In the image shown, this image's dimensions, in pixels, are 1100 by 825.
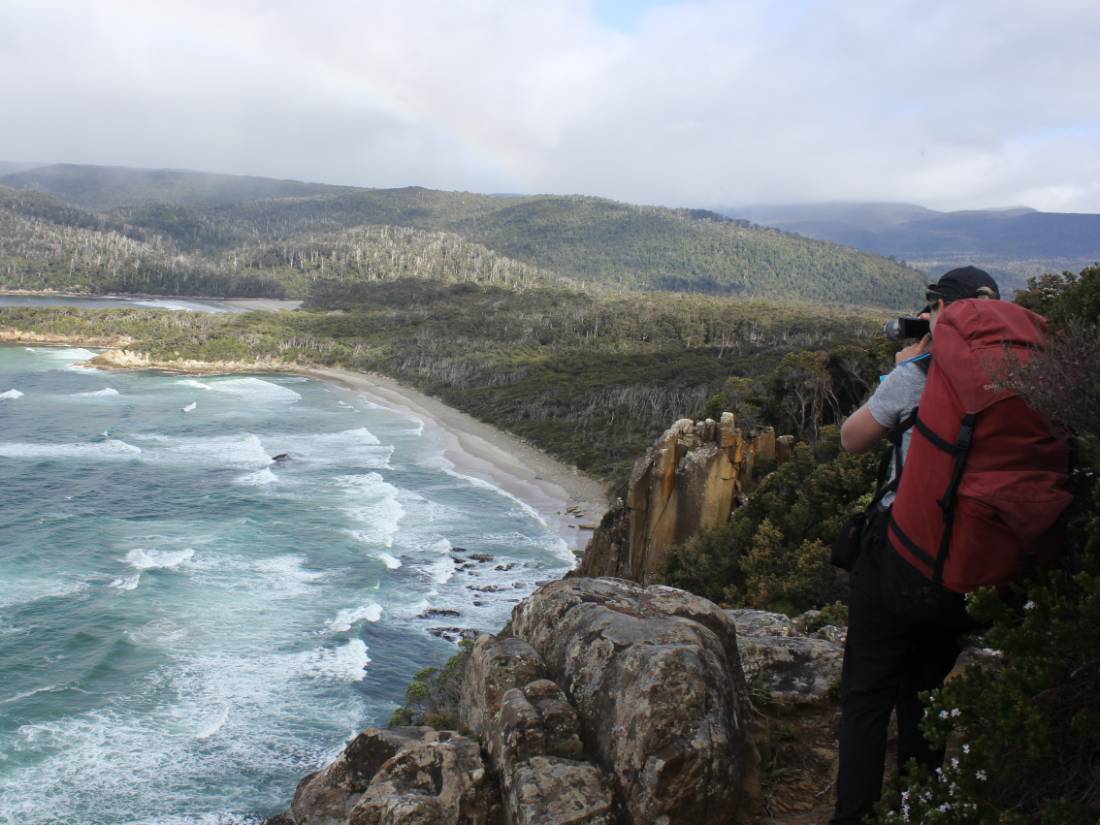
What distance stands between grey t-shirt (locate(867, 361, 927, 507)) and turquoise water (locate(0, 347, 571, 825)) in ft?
47.7

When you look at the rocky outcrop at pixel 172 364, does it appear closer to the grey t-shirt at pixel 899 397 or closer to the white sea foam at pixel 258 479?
the white sea foam at pixel 258 479

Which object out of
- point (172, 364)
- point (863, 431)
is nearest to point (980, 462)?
point (863, 431)

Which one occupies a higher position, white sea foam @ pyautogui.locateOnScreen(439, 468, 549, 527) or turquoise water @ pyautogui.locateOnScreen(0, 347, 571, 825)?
white sea foam @ pyautogui.locateOnScreen(439, 468, 549, 527)

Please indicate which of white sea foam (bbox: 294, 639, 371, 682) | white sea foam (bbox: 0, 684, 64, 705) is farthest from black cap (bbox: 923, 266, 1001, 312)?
white sea foam (bbox: 0, 684, 64, 705)

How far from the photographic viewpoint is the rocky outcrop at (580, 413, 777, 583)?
66.8 feet

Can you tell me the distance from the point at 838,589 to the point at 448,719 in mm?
8700

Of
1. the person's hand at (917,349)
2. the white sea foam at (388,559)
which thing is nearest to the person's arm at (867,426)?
the person's hand at (917,349)

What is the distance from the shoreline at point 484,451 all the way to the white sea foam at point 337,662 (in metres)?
11.3

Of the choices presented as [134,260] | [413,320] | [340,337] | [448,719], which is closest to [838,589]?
[448,719]

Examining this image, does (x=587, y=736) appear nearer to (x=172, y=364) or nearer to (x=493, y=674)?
(x=493, y=674)

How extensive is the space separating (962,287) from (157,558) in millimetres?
29009

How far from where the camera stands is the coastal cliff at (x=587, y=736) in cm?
444

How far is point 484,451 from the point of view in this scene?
170ft

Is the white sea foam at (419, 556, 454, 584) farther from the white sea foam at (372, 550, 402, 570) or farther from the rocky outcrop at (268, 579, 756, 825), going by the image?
the rocky outcrop at (268, 579, 756, 825)
